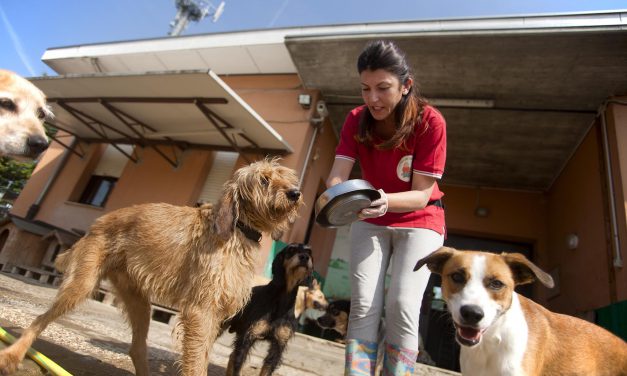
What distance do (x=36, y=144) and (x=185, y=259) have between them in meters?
1.36

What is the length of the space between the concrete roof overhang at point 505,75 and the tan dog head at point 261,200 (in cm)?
469

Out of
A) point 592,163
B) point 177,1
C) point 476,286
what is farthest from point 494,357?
point 177,1

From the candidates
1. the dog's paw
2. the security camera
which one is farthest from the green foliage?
the dog's paw

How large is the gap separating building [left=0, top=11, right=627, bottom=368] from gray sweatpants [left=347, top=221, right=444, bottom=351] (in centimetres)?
476

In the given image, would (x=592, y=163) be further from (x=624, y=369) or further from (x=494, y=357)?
(x=494, y=357)

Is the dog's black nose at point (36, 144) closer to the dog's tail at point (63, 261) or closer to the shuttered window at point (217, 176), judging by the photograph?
the dog's tail at point (63, 261)

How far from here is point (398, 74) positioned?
6.96 ft

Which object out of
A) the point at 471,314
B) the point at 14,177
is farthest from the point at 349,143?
the point at 14,177

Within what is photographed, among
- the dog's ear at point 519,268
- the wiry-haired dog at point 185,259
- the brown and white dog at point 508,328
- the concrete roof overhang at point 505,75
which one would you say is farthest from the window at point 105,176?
the dog's ear at point 519,268

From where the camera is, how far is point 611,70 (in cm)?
588

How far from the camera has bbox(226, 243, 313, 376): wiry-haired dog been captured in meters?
3.31

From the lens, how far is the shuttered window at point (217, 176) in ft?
29.2

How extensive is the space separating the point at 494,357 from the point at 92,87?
8.29 m

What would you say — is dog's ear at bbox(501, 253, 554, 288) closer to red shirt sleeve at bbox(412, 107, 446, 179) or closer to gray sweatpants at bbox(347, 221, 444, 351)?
gray sweatpants at bbox(347, 221, 444, 351)
